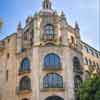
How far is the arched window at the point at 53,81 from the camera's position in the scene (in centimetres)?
→ 4225

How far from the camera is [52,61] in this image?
4366cm

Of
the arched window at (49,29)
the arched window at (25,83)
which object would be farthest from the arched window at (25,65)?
the arched window at (49,29)

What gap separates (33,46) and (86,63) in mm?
12486

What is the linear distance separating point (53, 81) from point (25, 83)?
478 centimetres

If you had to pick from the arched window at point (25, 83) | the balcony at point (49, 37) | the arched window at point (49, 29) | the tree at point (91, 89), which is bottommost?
the tree at point (91, 89)

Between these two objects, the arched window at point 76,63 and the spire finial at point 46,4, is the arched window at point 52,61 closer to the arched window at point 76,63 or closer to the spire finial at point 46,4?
the arched window at point 76,63

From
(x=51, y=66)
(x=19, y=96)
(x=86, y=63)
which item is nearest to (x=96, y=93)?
(x=51, y=66)

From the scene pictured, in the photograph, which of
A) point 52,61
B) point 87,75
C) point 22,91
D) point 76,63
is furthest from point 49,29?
point 22,91

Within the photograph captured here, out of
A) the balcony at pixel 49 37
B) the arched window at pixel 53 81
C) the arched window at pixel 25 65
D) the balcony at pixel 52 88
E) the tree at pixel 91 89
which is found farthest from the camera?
the balcony at pixel 49 37

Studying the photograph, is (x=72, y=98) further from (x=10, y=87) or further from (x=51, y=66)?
(x=10, y=87)

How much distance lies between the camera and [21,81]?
44500 millimetres

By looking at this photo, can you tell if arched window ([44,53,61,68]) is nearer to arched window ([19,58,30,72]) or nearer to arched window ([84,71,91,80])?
arched window ([19,58,30,72])

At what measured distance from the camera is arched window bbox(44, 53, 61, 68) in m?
43.2

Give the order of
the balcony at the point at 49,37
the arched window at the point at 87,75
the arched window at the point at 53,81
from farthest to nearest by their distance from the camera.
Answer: the arched window at the point at 87,75
the balcony at the point at 49,37
the arched window at the point at 53,81
